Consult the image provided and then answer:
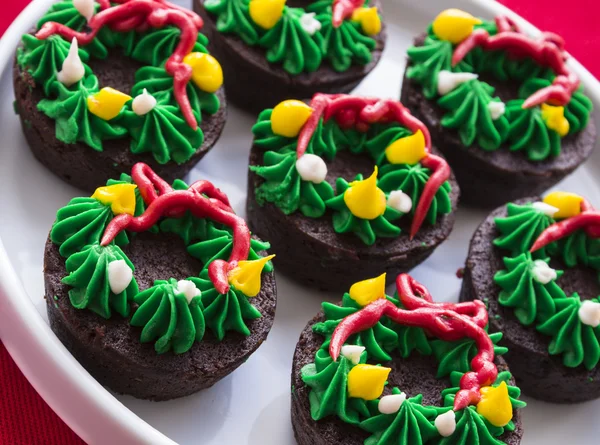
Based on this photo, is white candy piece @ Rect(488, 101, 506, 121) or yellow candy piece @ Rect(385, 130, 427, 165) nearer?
yellow candy piece @ Rect(385, 130, 427, 165)

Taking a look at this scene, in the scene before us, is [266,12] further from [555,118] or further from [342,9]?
[555,118]

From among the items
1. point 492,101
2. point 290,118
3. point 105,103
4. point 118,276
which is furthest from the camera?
point 492,101

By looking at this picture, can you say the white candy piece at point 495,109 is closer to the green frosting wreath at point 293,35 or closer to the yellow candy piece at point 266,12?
the green frosting wreath at point 293,35

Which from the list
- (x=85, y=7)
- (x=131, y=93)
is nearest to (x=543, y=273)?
(x=131, y=93)

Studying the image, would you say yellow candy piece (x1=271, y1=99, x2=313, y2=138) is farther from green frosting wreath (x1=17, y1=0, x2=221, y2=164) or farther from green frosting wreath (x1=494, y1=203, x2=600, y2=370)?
green frosting wreath (x1=494, y1=203, x2=600, y2=370)

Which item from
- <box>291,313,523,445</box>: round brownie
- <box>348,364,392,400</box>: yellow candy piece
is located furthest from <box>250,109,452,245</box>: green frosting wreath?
<box>348,364,392,400</box>: yellow candy piece

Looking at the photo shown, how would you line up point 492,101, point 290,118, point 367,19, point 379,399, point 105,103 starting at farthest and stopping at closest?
point 367,19 → point 492,101 → point 290,118 → point 105,103 → point 379,399

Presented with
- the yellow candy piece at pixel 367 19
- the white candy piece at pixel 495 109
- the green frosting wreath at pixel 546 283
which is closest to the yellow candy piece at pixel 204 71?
the yellow candy piece at pixel 367 19

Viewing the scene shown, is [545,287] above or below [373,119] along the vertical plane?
below

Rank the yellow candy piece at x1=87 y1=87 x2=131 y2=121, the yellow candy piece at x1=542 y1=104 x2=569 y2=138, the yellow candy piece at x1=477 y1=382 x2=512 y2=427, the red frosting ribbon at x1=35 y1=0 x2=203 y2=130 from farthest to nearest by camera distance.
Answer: the yellow candy piece at x1=542 y1=104 x2=569 y2=138
the red frosting ribbon at x1=35 y1=0 x2=203 y2=130
the yellow candy piece at x1=87 y1=87 x2=131 y2=121
the yellow candy piece at x1=477 y1=382 x2=512 y2=427
